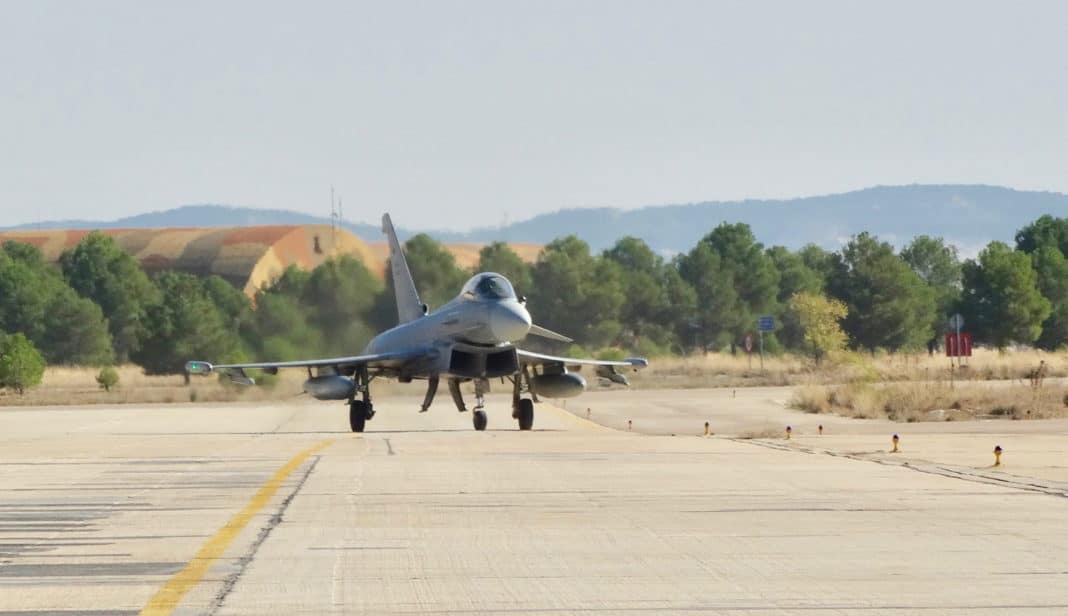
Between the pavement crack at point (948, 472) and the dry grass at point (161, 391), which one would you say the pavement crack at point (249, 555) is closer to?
the pavement crack at point (948, 472)

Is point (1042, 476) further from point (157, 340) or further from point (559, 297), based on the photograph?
point (559, 297)

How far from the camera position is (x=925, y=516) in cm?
1476

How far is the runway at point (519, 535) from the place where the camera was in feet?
32.3

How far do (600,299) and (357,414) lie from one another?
63.2 metres

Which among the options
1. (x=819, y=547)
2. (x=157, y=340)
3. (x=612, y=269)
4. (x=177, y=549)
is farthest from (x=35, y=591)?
(x=612, y=269)

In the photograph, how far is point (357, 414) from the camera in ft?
119

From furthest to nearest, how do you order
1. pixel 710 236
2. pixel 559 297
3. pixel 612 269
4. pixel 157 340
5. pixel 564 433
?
pixel 710 236
pixel 612 269
pixel 559 297
pixel 157 340
pixel 564 433

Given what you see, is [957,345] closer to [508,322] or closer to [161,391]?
[508,322]

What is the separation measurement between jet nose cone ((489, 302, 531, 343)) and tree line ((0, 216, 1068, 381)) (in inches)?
669

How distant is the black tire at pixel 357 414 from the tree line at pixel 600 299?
46.8 feet

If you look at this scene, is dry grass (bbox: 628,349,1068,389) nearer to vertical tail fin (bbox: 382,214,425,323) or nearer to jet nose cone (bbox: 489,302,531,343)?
vertical tail fin (bbox: 382,214,425,323)

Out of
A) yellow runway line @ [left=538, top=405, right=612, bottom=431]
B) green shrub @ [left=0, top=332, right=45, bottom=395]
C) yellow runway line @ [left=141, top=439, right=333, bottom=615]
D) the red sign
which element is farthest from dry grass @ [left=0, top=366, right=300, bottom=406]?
yellow runway line @ [left=141, top=439, right=333, bottom=615]

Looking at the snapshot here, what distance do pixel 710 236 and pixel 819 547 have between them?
358 feet

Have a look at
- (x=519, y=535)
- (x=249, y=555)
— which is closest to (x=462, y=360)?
(x=519, y=535)
